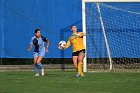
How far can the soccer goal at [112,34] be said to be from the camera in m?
24.8

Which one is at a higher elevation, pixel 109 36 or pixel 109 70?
pixel 109 36

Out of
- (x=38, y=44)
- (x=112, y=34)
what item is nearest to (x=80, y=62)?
(x=38, y=44)

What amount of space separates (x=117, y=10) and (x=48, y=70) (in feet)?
15.6

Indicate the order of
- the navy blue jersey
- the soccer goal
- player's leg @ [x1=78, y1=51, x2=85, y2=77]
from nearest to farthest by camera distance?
player's leg @ [x1=78, y1=51, x2=85, y2=77]
the navy blue jersey
the soccer goal

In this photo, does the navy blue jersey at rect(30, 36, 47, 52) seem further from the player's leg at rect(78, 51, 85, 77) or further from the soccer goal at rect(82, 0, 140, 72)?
the soccer goal at rect(82, 0, 140, 72)

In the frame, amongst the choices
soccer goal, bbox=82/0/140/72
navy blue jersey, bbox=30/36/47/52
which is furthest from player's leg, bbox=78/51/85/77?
soccer goal, bbox=82/0/140/72

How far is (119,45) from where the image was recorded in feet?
82.0

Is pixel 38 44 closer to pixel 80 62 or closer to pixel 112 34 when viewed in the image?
pixel 80 62

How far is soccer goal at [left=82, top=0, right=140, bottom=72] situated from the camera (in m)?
24.8

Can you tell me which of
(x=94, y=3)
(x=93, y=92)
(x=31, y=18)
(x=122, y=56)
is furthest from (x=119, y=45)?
(x=93, y=92)

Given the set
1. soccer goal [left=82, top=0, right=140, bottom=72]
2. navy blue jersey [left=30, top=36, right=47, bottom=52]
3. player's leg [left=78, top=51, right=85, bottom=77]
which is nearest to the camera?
player's leg [left=78, top=51, right=85, bottom=77]

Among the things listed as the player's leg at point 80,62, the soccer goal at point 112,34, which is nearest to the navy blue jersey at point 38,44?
the player's leg at point 80,62

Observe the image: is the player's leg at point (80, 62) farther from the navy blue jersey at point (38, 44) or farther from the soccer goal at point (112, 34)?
the soccer goal at point (112, 34)

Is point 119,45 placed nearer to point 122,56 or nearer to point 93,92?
point 122,56
